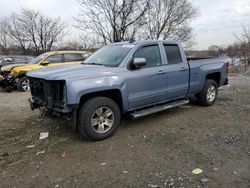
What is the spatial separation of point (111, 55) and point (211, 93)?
131 inches

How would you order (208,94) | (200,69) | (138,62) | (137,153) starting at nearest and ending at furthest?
(137,153) < (138,62) < (200,69) < (208,94)

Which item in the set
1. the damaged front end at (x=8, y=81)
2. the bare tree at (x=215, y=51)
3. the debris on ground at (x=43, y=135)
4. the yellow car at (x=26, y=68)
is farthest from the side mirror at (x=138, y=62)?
the bare tree at (x=215, y=51)

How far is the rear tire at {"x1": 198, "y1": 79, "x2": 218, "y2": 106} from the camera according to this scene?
7591 millimetres

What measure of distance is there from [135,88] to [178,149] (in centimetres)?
156

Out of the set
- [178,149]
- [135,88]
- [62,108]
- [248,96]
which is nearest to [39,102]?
[62,108]

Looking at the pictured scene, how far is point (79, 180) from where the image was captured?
3.85m

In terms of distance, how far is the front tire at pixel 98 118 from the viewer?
16.5 ft

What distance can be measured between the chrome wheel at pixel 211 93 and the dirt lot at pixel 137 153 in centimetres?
93

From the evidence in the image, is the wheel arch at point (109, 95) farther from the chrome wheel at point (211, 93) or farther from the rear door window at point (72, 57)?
the rear door window at point (72, 57)

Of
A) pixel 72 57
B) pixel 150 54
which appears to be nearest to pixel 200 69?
pixel 150 54

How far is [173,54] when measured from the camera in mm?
6742

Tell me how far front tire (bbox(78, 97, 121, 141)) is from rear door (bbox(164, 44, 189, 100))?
166 cm

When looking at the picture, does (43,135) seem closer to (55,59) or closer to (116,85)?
(116,85)

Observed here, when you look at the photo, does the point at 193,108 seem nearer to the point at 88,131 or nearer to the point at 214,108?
the point at 214,108
